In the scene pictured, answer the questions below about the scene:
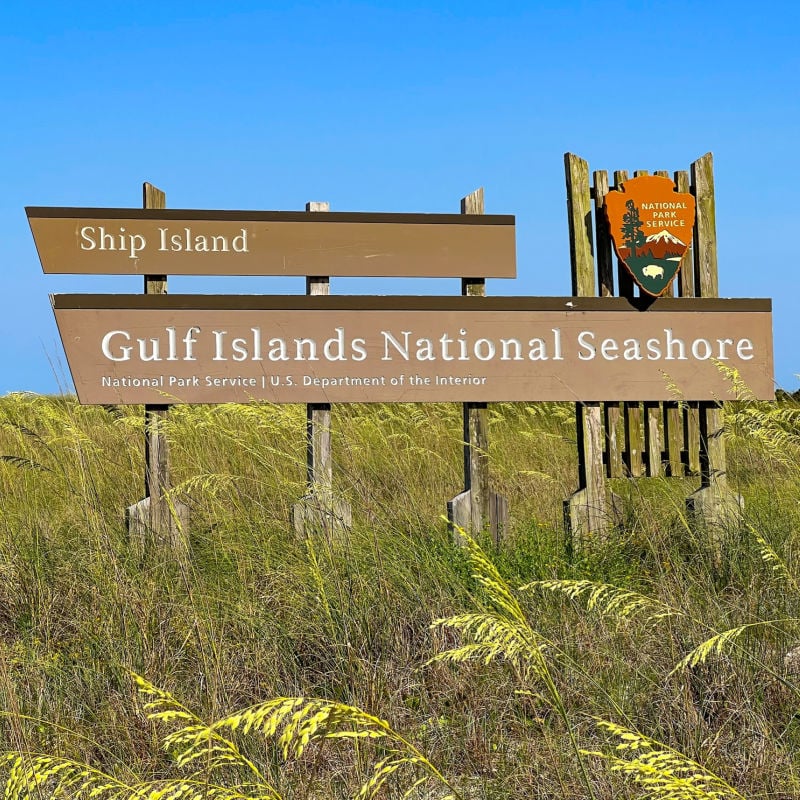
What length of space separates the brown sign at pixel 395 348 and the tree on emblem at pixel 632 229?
434mm

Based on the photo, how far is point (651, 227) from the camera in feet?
22.0

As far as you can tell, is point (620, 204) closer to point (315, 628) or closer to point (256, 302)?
point (256, 302)

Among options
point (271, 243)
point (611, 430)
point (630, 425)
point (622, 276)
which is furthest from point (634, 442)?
point (271, 243)

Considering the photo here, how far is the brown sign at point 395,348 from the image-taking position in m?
6.06

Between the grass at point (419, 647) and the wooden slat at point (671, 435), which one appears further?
the wooden slat at point (671, 435)

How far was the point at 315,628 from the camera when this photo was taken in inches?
154

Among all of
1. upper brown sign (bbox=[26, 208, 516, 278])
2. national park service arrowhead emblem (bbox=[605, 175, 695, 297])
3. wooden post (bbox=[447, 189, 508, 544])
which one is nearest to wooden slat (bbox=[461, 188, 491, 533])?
wooden post (bbox=[447, 189, 508, 544])

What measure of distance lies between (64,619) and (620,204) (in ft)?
15.6

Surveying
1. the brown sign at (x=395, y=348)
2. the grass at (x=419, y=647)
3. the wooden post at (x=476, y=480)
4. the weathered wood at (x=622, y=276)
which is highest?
the weathered wood at (x=622, y=276)

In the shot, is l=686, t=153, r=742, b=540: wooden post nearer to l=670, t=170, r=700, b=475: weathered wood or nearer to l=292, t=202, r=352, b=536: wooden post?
l=670, t=170, r=700, b=475: weathered wood

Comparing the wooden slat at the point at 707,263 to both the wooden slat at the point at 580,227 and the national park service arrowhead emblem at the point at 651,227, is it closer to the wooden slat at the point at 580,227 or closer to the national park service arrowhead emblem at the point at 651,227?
the national park service arrowhead emblem at the point at 651,227

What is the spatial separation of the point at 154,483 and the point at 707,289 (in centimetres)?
438

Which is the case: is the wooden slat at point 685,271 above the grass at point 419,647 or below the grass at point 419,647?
above

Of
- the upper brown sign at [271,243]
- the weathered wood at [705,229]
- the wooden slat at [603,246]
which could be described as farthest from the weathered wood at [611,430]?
the upper brown sign at [271,243]
